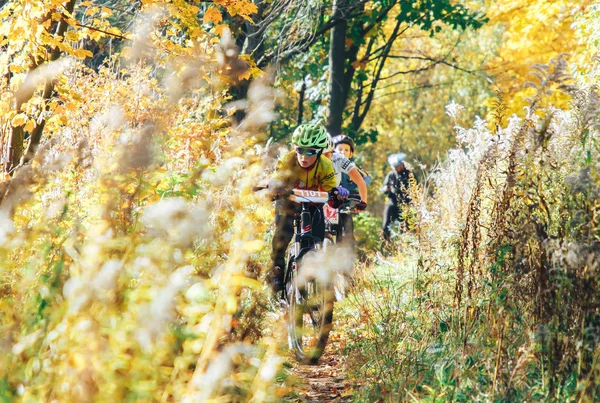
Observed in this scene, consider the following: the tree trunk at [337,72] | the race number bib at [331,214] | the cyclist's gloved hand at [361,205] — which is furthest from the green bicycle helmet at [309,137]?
the tree trunk at [337,72]

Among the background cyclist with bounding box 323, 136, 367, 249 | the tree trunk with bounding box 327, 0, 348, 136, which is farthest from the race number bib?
the tree trunk with bounding box 327, 0, 348, 136

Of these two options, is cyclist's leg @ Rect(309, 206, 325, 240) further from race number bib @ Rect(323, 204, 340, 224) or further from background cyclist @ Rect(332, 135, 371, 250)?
background cyclist @ Rect(332, 135, 371, 250)

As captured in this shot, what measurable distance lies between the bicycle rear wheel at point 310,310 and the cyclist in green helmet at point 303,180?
0.57 ft

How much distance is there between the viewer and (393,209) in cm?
1527

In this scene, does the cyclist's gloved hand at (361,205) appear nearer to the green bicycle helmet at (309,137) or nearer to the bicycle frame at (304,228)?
the bicycle frame at (304,228)

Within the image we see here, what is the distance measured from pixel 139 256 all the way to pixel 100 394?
0.50m

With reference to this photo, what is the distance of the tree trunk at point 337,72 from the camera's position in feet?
51.6

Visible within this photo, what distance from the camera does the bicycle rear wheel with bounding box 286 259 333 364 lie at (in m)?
5.84

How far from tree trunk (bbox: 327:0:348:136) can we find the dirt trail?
9420 mm

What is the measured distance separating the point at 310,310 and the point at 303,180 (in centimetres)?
108

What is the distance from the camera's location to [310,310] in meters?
6.21

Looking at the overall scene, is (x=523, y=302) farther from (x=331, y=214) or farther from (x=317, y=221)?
(x=331, y=214)

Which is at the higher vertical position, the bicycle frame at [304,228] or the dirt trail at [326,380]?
the bicycle frame at [304,228]

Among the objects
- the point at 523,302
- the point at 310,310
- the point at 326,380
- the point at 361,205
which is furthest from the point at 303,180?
the point at 523,302
